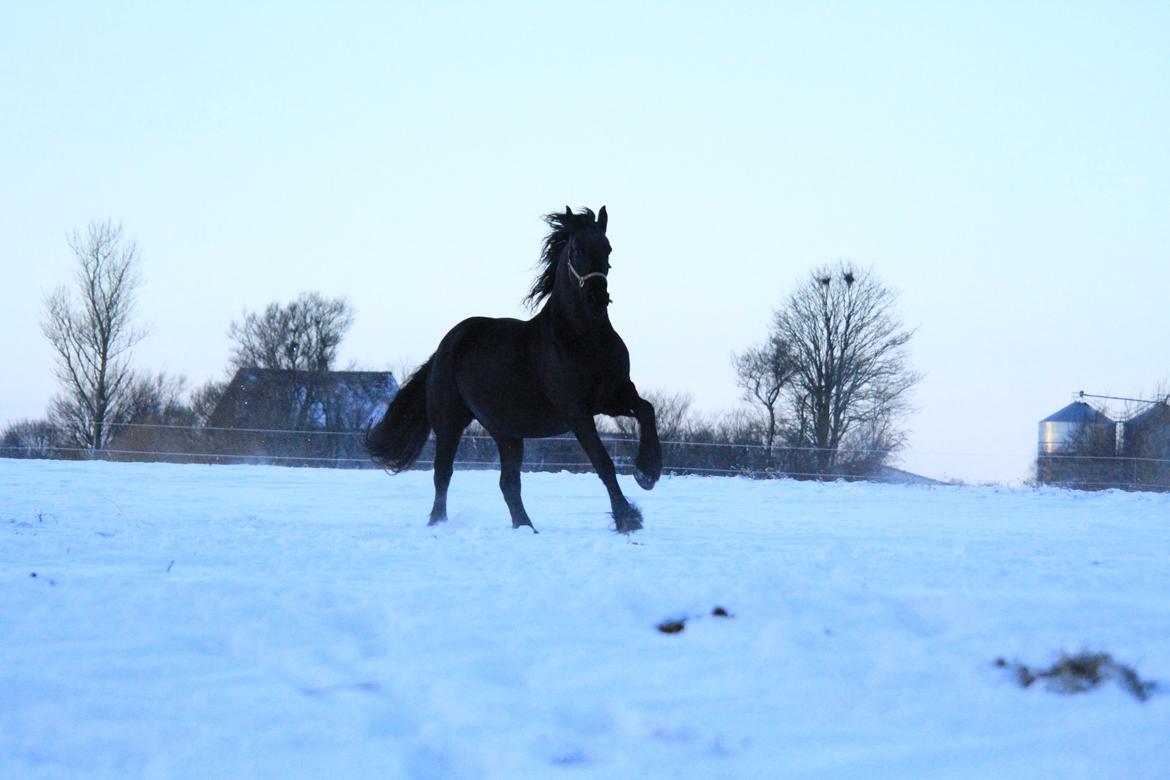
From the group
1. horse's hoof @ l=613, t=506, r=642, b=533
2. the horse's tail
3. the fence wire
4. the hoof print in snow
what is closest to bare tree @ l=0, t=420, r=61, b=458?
the fence wire

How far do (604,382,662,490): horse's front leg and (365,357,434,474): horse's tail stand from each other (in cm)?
213

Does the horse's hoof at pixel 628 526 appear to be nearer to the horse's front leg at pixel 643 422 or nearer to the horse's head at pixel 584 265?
the horse's front leg at pixel 643 422

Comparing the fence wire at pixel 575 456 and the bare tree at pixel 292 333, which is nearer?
the fence wire at pixel 575 456

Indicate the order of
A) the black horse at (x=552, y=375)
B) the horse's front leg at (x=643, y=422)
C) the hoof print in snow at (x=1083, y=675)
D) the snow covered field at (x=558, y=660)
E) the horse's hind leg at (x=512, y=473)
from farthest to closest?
1. the horse's hind leg at (x=512, y=473)
2. the horse's front leg at (x=643, y=422)
3. the black horse at (x=552, y=375)
4. the hoof print in snow at (x=1083, y=675)
5. the snow covered field at (x=558, y=660)

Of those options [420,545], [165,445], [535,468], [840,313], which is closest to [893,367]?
[840,313]

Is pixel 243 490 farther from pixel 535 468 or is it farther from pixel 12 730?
pixel 535 468

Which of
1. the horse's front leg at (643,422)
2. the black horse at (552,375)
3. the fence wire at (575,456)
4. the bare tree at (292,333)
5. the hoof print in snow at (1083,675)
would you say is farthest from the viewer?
the bare tree at (292,333)

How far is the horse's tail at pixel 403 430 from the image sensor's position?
8.29 meters

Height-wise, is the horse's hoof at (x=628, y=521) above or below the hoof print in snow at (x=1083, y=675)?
above

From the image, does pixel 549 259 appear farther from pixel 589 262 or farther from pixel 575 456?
pixel 575 456

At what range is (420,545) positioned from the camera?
509 cm

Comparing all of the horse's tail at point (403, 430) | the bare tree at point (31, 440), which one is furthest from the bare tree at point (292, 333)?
the horse's tail at point (403, 430)

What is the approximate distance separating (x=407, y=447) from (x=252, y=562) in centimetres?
406

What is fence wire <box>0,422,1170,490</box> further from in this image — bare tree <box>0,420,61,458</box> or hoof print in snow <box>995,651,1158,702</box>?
hoof print in snow <box>995,651,1158,702</box>
